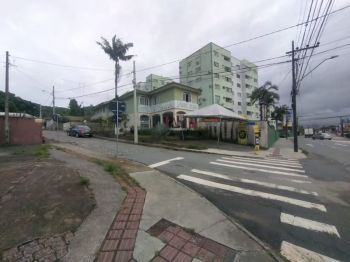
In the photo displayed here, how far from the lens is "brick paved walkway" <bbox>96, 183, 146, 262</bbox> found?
2.86m

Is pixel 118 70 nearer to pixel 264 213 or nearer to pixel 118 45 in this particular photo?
pixel 118 45

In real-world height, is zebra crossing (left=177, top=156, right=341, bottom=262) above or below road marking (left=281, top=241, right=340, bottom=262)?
above

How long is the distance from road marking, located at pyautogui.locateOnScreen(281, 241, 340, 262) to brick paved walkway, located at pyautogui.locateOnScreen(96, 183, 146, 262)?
2.32 m

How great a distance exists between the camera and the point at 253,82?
200 feet

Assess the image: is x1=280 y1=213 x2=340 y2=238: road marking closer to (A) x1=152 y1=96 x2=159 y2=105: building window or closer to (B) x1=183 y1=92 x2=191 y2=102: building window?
(B) x1=183 y1=92 x2=191 y2=102: building window

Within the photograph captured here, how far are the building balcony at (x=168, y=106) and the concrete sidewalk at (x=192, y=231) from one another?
22.2 meters

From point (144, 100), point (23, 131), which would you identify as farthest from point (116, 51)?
point (23, 131)

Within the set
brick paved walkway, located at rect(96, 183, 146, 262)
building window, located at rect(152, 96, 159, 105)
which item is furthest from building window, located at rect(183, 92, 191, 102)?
brick paved walkway, located at rect(96, 183, 146, 262)

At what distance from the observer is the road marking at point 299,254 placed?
3.14m

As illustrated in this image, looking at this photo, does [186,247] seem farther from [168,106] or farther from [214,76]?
[214,76]

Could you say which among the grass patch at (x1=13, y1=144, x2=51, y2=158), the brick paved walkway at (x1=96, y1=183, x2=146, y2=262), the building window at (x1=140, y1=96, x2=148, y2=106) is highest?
the building window at (x1=140, y1=96, x2=148, y2=106)

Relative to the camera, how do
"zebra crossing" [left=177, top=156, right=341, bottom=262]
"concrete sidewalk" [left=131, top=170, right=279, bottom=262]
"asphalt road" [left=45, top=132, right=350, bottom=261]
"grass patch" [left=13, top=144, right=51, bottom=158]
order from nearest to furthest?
"concrete sidewalk" [left=131, top=170, right=279, bottom=262] < "zebra crossing" [left=177, top=156, right=341, bottom=262] < "asphalt road" [left=45, top=132, right=350, bottom=261] < "grass patch" [left=13, top=144, right=51, bottom=158]

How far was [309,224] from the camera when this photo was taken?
4238 mm

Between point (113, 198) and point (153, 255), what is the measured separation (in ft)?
7.28
